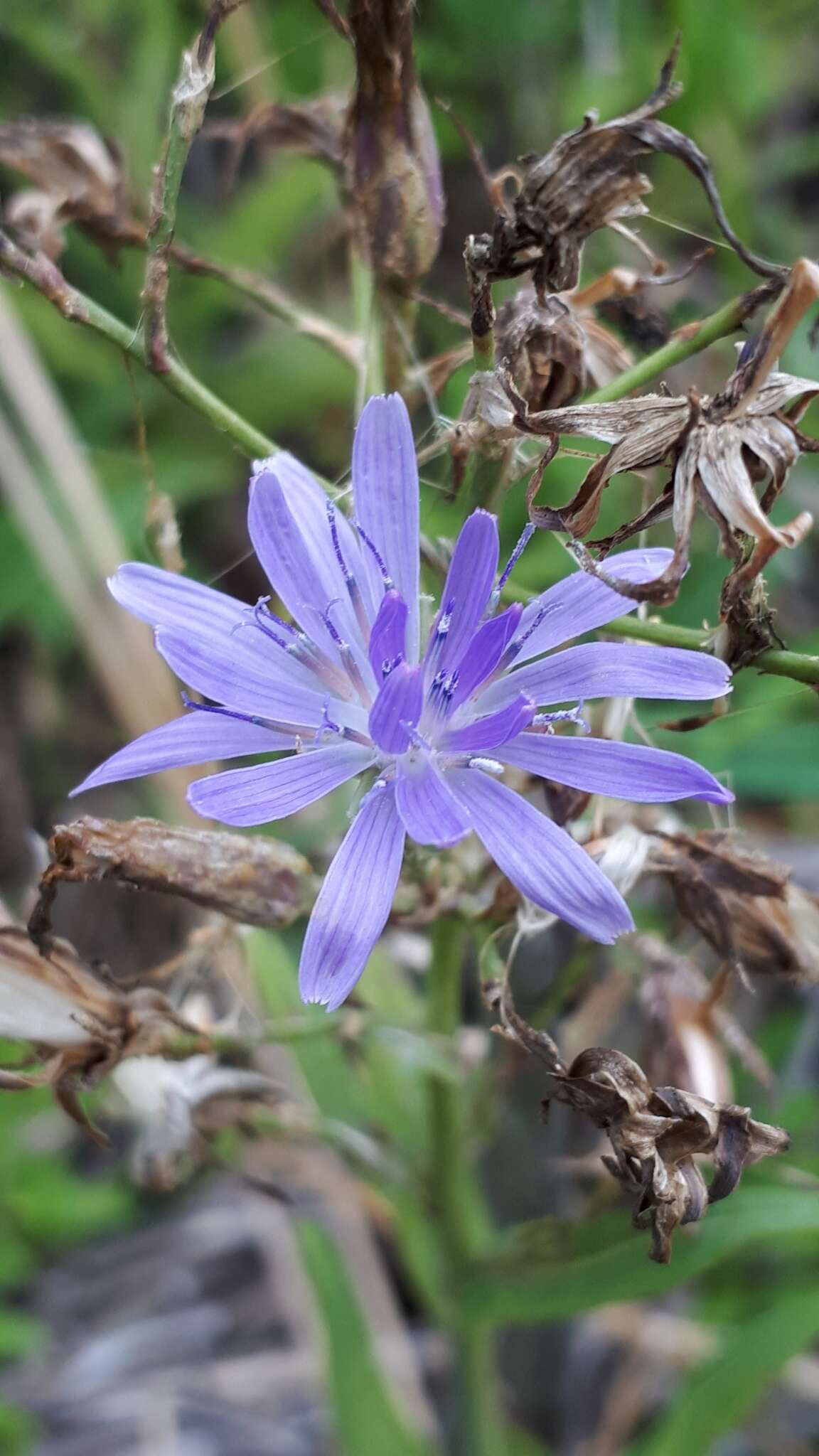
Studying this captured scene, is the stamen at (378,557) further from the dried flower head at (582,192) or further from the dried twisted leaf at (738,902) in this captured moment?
the dried twisted leaf at (738,902)

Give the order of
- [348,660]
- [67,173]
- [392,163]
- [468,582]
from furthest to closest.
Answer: [67,173] → [392,163] → [348,660] → [468,582]

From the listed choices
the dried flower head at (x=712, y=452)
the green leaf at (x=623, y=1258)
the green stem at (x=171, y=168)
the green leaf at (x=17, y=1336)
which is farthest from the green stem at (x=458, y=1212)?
the green leaf at (x=17, y=1336)

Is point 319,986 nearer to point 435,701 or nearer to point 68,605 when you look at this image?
point 435,701

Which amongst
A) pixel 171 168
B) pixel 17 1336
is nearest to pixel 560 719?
pixel 171 168

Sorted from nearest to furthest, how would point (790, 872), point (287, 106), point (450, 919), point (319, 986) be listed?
point (319, 986) < point (790, 872) < point (450, 919) < point (287, 106)

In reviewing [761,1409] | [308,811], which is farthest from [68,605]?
[761,1409]

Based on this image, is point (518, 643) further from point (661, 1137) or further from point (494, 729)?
point (661, 1137)
